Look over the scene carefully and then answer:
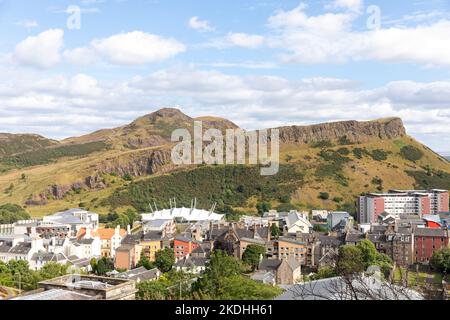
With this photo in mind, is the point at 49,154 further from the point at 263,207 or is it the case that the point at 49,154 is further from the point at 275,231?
the point at 275,231

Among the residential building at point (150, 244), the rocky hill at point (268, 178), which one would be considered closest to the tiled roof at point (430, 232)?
the residential building at point (150, 244)

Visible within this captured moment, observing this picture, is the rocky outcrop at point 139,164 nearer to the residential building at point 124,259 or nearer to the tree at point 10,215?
the tree at point 10,215

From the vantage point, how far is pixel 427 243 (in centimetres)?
2806

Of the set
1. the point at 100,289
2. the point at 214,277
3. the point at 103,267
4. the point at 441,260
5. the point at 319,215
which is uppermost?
the point at 100,289

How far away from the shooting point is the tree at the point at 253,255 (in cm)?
2534

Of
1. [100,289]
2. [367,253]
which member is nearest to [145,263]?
[367,253]

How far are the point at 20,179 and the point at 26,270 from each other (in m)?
43.9

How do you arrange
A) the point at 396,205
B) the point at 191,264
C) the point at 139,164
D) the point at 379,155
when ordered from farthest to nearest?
the point at 139,164
the point at 379,155
the point at 396,205
the point at 191,264

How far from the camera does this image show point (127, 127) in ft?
345

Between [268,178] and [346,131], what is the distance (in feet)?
67.5

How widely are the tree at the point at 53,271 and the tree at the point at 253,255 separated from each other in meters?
8.67

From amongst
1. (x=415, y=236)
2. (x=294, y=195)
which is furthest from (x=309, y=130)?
(x=415, y=236)

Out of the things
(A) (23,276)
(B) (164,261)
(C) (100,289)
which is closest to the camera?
(C) (100,289)

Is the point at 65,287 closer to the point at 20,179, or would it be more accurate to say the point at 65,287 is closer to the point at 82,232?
the point at 82,232
